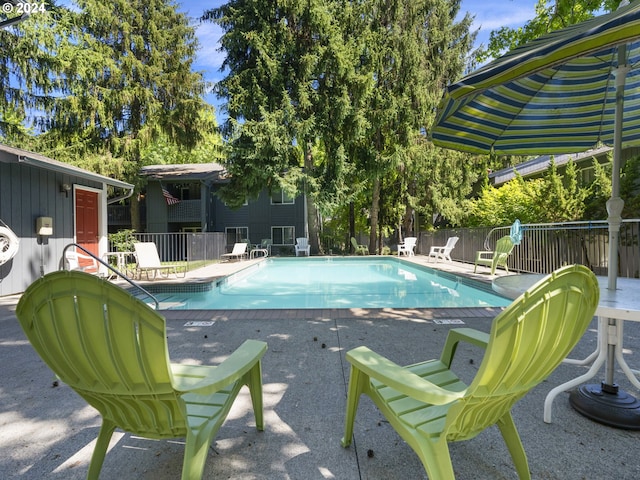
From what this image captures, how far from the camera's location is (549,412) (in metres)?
2.15

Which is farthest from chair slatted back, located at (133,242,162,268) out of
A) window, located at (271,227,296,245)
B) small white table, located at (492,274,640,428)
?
window, located at (271,227,296,245)

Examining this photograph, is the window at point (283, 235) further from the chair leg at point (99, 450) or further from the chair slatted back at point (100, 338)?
the chair slatted back at point (100, 338)

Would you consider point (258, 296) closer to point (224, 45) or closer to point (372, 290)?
point (372, 290)

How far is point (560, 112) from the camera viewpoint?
3.24 m

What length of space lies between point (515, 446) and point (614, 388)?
1207 millimetres

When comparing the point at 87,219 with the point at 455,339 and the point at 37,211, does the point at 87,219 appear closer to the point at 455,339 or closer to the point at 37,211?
the point at 37,211

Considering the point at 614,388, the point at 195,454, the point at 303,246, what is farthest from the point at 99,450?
the point at 303,246

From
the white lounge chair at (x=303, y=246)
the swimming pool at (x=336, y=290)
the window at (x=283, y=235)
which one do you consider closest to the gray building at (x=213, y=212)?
the window at (x=283, y=235)

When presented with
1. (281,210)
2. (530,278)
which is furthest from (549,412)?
(281,210)

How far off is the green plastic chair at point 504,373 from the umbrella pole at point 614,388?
0.99 m

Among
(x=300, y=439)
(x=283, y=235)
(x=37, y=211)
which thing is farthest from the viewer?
(x=283, y=235)

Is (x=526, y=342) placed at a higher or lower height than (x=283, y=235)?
lower

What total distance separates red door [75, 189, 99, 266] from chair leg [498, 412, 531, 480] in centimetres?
971

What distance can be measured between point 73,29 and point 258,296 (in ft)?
43.5
